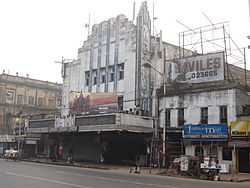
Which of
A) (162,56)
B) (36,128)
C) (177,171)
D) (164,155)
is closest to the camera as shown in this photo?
(177,171)

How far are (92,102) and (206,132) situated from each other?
15270 millimetres

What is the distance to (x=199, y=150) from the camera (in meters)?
33.3

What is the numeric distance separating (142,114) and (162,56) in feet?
22.8

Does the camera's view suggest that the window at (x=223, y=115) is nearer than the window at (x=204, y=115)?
Yes

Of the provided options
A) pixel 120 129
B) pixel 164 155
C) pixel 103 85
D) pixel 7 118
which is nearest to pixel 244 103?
pixel 164 155

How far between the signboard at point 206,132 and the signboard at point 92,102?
394 inches

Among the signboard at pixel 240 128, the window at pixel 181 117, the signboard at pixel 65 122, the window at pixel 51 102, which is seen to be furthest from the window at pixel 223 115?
the window at pixel 51 102

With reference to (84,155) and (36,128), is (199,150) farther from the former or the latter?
(36,128)

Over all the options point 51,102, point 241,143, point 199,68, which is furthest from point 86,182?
point 51,102

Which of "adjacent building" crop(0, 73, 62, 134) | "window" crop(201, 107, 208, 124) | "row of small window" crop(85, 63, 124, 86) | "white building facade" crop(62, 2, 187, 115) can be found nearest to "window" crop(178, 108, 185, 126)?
"window" crop(201, 107, 208, 124)

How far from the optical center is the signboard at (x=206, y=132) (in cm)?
3036

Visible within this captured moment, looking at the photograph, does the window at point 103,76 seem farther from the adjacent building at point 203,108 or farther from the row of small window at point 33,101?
the row of small window at point 33,101

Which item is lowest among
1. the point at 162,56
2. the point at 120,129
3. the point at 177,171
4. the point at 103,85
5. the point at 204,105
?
the point at 177,171

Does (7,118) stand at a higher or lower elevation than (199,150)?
higher
